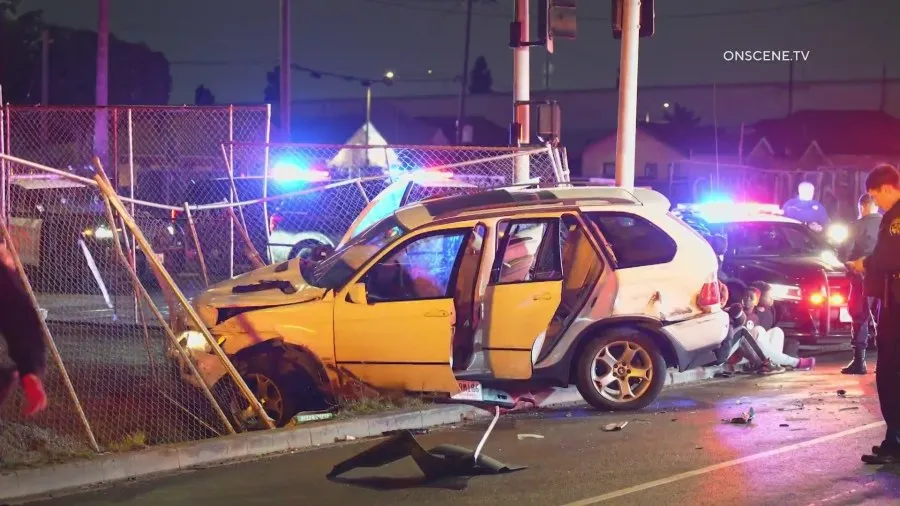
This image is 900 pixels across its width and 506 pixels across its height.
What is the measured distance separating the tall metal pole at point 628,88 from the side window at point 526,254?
96.7 inches

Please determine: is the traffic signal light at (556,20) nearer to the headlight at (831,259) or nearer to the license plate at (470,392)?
the headlight at (831,259)

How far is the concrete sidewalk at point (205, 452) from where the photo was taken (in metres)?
6.84

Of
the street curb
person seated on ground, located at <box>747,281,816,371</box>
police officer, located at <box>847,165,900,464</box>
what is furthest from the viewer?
person seated on ground, located at <box>747,281,816,371</box>

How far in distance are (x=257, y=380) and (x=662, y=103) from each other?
60.7 m

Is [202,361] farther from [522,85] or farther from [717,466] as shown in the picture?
[522,85]

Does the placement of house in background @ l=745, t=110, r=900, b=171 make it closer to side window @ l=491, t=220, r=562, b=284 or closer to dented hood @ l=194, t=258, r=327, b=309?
side window @ l=491, t=220, r=562, b=284

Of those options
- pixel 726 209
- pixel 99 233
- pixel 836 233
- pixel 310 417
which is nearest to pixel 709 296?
pixel 310 417

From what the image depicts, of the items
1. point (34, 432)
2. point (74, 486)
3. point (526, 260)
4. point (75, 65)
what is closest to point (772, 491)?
point (526, 260)

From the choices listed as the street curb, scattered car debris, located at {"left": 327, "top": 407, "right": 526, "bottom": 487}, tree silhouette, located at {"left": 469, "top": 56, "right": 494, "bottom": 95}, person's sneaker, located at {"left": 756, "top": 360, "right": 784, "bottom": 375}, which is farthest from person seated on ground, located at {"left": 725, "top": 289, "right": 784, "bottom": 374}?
tree silhouette, located at {"left": 469, "top": 56, "right": 494, "bottom": 95}

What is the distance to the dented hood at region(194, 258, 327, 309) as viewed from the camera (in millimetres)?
8719

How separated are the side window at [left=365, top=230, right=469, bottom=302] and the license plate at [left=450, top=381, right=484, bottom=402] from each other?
0.74 meters

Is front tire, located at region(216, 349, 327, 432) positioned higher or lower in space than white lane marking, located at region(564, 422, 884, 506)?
higher

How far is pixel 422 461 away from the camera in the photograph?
23.1ft

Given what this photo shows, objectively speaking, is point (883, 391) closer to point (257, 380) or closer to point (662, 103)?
point (257, 380)
